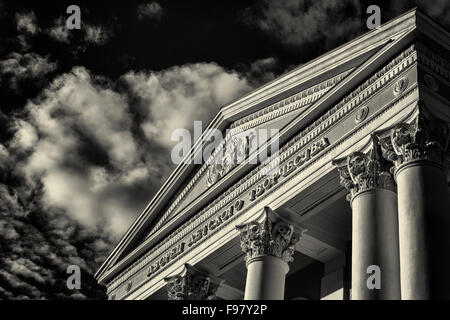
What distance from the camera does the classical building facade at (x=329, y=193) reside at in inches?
626

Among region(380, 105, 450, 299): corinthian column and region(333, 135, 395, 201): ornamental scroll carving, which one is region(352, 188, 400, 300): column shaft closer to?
region(333, 135, 395, 201): ornamental scroll carving

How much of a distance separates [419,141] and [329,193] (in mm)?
3908

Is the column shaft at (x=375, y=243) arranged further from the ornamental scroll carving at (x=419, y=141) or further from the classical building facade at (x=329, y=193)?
the ornamental scroll carving at (x=419, y=141)

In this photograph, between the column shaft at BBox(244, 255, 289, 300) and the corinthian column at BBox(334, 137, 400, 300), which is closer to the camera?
the corinthian column at BBox(334, 137, 400, 300)

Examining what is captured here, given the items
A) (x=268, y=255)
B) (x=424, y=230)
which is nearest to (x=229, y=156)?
(x=268, y=255)

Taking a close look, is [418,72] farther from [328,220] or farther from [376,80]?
[328,220]

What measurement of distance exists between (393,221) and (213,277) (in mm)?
8071

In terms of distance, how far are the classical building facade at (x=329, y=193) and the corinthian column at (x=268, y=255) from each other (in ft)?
0.10

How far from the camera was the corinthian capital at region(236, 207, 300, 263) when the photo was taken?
20.1 metres

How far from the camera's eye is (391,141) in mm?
17094

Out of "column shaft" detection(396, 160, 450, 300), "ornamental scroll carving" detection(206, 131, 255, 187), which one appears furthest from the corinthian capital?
"column shaft" detection(396, 160, 450, 300)

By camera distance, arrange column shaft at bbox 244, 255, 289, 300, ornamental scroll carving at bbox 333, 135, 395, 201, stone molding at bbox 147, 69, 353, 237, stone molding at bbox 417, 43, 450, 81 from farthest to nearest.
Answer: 1. stone molding at bbox 147, 69, 353, 237
2. column shaft at bbox 244, 255, 289, 300
3. stone molding at bbox 417, 43, 450, 81
4. ornamental scroll carving at bbox 333, 135, 395, 201

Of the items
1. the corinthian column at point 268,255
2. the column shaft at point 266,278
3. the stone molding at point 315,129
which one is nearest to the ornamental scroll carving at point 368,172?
the stone molding at point 315,129

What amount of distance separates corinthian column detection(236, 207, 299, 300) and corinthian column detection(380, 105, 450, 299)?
4.37 metres
